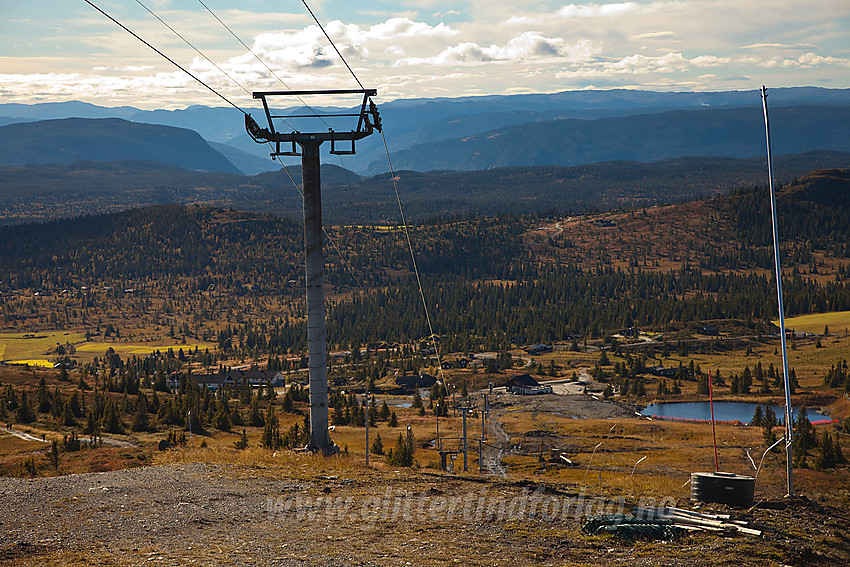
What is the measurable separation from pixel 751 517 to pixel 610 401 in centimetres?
10578

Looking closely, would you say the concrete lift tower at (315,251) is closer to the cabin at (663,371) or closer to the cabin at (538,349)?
the cabin at (663,371)

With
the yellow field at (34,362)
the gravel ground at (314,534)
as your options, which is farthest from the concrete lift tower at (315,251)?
the yellow field at (34,362)

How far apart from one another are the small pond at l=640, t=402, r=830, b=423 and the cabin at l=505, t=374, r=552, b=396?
63.4 feet

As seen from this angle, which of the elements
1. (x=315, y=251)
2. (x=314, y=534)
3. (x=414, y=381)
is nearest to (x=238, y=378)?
(x=414, y=381)

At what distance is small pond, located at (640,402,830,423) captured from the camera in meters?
114

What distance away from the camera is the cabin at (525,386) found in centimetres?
13475

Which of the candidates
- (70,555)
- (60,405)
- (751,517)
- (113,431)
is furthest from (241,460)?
(60,405)

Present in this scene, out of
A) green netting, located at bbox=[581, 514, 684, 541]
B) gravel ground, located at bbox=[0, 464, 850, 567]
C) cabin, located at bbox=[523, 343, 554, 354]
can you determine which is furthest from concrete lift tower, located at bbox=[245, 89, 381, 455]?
cabin, located at bbox=[523, 343, 554, 354]

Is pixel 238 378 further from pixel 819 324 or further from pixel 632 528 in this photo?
pixel 819 324

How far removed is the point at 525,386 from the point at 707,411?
103 feet

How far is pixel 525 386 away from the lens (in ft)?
452

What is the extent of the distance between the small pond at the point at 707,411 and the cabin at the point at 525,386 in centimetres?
1933

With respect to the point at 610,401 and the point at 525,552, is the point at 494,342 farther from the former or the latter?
the point at 525,552

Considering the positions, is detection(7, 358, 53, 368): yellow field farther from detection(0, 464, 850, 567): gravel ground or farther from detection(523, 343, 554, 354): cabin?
detection(0, 464, 850, 567): gravel ground
